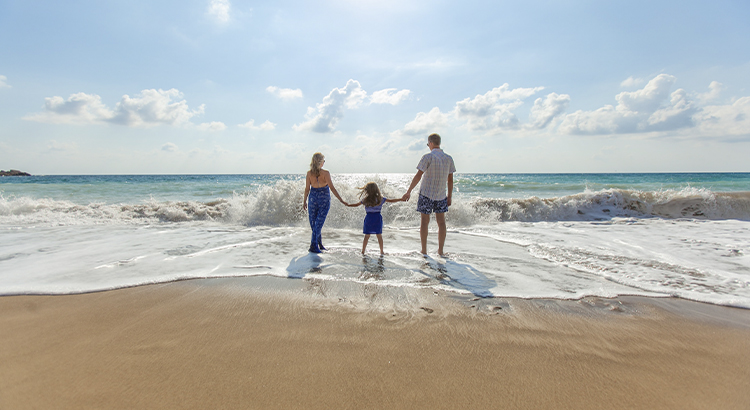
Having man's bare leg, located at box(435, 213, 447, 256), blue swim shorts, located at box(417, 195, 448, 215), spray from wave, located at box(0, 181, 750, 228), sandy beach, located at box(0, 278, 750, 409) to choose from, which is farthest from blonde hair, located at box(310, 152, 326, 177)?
spray from wave, located at box(0, 181, 750, 228)

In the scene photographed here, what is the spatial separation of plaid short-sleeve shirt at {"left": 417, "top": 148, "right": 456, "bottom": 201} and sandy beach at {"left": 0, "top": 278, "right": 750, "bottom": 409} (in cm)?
235

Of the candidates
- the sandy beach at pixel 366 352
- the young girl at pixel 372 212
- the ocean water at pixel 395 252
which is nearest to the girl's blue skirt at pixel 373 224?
the young girl at pixel 372 212

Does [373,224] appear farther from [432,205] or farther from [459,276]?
[459,276]

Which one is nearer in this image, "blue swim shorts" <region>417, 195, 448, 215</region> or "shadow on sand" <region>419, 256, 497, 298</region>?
"shadow on sand" <region>419, 256, 497, 298</region>

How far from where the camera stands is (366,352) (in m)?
2.36

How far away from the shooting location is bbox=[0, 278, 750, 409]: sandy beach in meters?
1.90

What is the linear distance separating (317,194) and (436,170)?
223cm

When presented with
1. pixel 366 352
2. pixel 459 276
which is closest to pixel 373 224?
pixel 459 276

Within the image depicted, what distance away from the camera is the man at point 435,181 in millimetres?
5488

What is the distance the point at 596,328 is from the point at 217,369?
10.0 feet

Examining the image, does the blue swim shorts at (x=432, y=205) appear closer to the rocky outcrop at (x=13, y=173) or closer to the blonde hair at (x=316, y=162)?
the blonde hair at (x=316, y=162)

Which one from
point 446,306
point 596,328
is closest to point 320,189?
point 446,306

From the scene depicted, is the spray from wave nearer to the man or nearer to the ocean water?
the ocean water

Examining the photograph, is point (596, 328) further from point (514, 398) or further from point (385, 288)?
point (385, 288)
